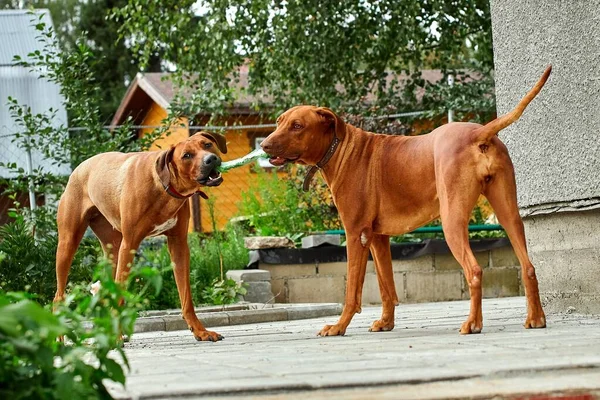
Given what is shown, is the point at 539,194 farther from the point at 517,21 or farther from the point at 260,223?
the point at 260,223

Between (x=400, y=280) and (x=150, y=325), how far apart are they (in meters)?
4.16

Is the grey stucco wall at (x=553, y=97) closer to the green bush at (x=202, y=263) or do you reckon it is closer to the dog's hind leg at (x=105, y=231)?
the dog's hind leg at (x=105, y=231)

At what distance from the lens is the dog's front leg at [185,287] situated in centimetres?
705

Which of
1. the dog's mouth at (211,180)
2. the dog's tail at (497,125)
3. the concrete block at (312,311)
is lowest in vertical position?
the concrete block at (312,311)

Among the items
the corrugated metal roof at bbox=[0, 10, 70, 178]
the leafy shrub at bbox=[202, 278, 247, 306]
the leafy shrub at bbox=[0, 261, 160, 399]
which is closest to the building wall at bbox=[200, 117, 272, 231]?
the corrugated metal roof at bbox=[0, 10, 70, 178]

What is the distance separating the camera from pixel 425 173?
22.3 feet

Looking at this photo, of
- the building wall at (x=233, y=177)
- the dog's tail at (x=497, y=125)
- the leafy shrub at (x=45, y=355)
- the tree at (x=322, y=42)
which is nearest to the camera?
the leafy shrub at (x=45, y=355)

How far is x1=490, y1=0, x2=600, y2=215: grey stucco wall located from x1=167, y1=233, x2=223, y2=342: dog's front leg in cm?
290

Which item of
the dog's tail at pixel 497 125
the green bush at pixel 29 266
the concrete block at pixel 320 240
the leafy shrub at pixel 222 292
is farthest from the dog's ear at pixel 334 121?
the concrete block at pixel 320 240

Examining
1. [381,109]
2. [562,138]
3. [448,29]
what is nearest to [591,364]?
[562,138]

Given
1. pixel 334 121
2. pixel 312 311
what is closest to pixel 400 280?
pixel 312 311

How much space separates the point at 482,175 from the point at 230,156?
17.4 m

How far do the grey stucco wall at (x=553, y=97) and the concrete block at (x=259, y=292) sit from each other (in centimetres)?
408

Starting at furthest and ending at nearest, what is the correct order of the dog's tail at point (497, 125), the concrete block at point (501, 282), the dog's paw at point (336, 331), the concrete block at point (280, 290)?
the concrete block at point (501, 282), the concrete block at point (280, 290), the dog's paw at point (336, 331), the dog's tail at point (497, 125)
